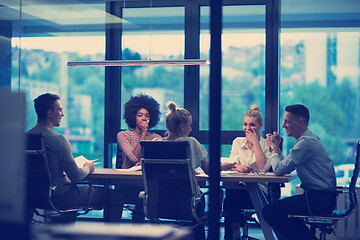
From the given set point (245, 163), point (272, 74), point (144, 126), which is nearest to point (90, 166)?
point (144, 126)

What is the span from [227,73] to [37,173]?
9.28ft

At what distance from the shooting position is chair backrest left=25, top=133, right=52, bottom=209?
4.26 meters

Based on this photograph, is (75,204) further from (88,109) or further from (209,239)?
(88,109)

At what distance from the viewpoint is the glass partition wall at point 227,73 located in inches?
252

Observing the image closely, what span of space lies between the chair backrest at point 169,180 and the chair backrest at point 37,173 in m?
0.85

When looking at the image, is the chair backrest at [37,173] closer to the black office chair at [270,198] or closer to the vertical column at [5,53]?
the vertical column at [5,53]

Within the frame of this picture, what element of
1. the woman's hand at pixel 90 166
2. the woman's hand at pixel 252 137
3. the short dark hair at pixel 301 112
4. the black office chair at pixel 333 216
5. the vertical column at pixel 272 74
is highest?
the vertical column at pixel 272 74

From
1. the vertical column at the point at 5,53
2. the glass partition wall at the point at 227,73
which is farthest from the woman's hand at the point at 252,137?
the vertical column at the point at 5,53

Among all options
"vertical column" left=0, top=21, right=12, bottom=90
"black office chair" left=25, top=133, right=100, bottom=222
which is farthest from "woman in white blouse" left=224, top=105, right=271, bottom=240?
"vertical column" left=0, top=21, right=12, bottom=90

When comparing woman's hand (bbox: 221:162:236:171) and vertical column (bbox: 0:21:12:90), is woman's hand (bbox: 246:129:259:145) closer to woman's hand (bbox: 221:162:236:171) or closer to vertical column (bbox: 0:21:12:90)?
woman's hand (bbox: 221:162:236:171)

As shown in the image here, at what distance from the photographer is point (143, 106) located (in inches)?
245

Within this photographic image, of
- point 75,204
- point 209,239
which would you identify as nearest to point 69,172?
point 75,204

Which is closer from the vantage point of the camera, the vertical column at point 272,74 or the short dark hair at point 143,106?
the short dark hair at point 143,106

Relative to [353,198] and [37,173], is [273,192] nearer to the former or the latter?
[353,198]
